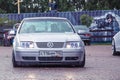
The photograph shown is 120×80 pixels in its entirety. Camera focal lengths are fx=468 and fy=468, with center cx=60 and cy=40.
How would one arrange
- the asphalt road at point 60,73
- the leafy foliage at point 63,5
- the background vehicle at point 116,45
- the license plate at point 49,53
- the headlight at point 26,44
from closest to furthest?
1. the asphalt road at point 60,73
2. the license plate at point 49,53
3. the headlight at point 26,44
4. the background vehicle at point 116,45
5. the leafy foliage at point 63,5

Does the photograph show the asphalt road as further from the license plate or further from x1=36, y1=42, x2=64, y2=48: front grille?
x1=36, y1=42, x2=64, y2=48: front grille

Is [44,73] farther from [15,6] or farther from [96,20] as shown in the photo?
[15,6]

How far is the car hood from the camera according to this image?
12586 millimetres

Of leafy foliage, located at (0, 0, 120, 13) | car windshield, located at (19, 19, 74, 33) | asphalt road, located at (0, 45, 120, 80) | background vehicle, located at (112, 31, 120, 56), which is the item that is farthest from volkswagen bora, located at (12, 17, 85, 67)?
Result: leafy foliage, located at (0, 0, 120, 13)

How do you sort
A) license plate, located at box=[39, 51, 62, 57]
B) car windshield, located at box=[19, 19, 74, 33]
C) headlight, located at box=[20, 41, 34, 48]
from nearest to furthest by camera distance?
license plate, located at box=[39, 51, 62, 57] → headlight, located at box=[20, 41, 34, 48] → car windshield, located at box=[19, 19, 74, 33]

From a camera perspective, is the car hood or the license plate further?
the car hood

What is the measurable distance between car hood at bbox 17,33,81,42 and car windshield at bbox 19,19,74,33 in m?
0.55

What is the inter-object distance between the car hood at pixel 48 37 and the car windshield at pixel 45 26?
1.81ft

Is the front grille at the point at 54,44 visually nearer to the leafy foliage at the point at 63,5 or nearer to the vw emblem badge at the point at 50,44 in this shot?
the vw emblem badge at the point at 50,44

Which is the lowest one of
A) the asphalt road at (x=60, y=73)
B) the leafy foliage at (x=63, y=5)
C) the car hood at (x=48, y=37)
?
the leafy foliage at (x=63, y=5)

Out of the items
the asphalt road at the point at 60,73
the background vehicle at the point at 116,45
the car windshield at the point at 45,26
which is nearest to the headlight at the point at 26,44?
the asphalt road at the point at 60,73

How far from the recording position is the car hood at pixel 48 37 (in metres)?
12.6

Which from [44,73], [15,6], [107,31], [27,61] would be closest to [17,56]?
[27,61]

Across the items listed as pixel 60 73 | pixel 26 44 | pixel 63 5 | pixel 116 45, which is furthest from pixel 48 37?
pixel 63 5
